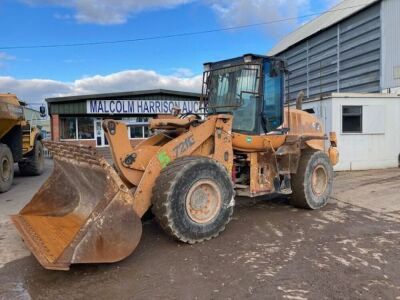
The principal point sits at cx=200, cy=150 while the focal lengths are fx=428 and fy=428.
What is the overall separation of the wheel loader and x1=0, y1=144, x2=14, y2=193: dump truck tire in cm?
508

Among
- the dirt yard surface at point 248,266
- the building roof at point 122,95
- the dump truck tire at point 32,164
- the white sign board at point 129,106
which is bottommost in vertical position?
the dirt yard surface at point 248,266

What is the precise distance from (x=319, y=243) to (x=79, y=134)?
2120cm

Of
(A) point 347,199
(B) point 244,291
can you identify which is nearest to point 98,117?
(A) point 347,199

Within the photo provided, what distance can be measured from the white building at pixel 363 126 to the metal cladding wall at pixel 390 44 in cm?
114

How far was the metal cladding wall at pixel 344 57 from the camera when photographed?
49.8 ft

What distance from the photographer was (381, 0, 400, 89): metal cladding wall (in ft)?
45.9

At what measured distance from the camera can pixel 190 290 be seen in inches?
163

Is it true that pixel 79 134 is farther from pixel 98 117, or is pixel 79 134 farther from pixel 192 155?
pixel 192 155

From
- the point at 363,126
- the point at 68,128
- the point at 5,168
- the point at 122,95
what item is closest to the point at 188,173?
the point at 5,168

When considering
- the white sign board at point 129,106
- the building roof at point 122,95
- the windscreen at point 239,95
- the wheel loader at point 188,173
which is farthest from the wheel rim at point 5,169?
the white sign board at point 129,106

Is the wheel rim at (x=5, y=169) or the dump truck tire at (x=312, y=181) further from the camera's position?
the wheel rim at (x=5, y=169)

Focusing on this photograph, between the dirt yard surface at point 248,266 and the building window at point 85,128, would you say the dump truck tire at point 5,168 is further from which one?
the building window at point 85,128

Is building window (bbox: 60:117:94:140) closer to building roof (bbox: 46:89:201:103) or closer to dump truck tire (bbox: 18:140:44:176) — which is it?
building roof (bbox: 46:89:201:103)

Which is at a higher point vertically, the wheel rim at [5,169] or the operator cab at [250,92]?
the operator cab at [250,92]
